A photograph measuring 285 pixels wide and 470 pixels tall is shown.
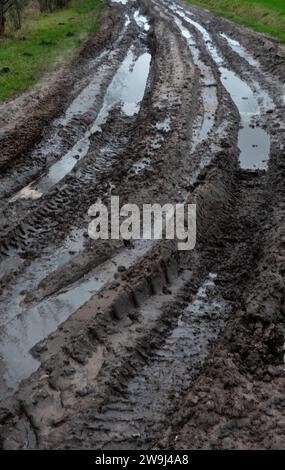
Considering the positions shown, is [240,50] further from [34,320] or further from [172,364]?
[172,364]

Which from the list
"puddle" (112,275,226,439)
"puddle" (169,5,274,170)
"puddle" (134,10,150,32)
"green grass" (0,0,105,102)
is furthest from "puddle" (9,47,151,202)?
"puddle" (134,10,150,32)

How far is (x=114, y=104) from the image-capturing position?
16281mm

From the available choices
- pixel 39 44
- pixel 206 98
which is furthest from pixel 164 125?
pixel 39 44

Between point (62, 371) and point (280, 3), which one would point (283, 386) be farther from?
point (280, 3)

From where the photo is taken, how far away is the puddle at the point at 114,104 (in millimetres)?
11188

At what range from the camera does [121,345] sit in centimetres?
672

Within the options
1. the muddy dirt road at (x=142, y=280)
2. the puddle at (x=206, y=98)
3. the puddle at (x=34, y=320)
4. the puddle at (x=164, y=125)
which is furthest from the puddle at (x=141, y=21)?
the puddle at (x=34, y=320)

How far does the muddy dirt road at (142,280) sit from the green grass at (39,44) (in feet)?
5.85

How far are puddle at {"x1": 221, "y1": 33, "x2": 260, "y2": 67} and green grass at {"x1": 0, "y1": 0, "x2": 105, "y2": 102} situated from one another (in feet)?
22.1

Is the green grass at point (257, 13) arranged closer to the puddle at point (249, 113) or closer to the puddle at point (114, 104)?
the puddle at point (249, 113)

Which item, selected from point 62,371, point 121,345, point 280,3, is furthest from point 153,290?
point 280,3

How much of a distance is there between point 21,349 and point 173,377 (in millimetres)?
2016

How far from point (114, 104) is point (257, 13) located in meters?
16.1

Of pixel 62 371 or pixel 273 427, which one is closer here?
pixel 273 427
